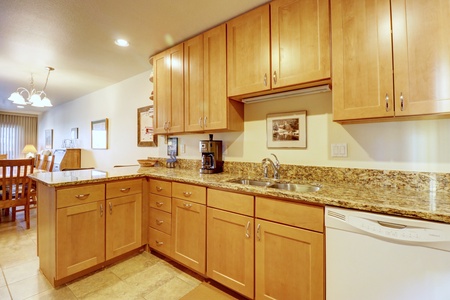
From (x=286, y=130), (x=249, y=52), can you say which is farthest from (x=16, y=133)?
(x=286, y=130)

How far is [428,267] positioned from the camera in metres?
0.94

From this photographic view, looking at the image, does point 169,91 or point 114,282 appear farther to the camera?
point 169,91

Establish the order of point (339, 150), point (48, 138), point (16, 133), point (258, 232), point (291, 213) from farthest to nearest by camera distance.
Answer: point (16, 133) → point (48, 138) → point (339, 150) → point (258, 232) → point (291, 213)

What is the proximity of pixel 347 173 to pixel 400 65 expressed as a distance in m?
0.78

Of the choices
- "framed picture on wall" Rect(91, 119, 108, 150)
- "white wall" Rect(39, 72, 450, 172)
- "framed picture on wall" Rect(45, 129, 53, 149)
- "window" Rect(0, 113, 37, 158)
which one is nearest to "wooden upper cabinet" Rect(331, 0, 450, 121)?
"white wall" Rect(39, 72, 450, 172)

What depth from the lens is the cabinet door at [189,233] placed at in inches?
70.1

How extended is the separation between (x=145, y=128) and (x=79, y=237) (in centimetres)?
189

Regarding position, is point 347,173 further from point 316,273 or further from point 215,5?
point 215,5

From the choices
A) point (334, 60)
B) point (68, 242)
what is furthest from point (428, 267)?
point (68, 242)

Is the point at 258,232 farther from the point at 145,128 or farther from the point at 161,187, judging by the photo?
the point at 145,128

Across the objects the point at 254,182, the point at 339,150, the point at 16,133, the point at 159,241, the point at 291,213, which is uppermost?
the point at 16,133

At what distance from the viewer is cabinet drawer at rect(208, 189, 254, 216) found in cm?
150

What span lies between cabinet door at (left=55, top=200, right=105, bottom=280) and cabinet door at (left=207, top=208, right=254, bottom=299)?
3.31ft

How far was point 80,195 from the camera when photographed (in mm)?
1795
